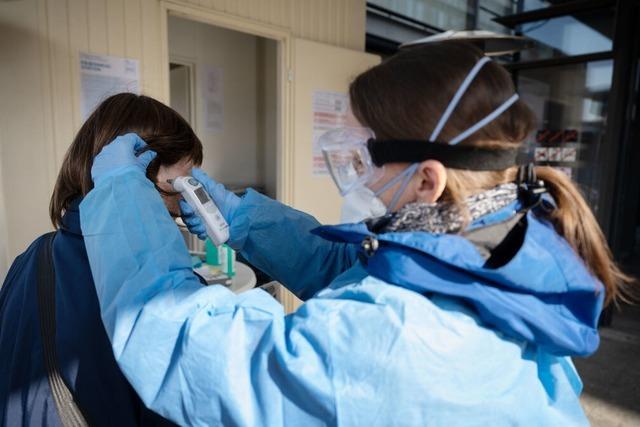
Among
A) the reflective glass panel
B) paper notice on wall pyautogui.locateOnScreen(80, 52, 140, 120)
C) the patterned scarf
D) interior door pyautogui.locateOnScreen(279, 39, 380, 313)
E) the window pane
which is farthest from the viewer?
the reflective glass panel

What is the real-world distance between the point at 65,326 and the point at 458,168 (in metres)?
0.76

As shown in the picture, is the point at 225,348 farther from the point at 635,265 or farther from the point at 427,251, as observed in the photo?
the point at 635,265

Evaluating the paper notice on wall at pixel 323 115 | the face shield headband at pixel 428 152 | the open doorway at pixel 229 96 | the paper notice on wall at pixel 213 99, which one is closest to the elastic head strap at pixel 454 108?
the face shield headband at pixel 428 152

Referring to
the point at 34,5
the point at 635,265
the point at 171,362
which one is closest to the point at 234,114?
the point at 34,5

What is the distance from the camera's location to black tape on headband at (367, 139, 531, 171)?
0.76m

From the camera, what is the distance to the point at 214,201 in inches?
52.1

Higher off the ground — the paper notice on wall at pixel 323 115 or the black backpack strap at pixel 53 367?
the paper notice on wall at pixel 323 115

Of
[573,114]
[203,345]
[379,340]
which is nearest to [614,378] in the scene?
[573,114]

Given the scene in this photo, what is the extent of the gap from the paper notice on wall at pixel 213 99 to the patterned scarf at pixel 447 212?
335cm

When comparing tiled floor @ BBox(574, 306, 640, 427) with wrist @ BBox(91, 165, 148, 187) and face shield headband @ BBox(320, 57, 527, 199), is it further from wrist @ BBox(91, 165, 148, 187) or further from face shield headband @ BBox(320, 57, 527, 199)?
wrist @ BBox(91, 165, 148, 187)

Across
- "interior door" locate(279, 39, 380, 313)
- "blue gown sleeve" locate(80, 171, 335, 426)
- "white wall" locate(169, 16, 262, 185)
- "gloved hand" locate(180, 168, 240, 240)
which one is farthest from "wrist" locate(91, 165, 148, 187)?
"white wall" locate(169, 16, 262, 185)

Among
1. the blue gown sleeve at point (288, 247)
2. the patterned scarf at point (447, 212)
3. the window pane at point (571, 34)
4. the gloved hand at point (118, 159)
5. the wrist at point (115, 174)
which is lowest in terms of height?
the blue gown sleeve at point (288, 247)

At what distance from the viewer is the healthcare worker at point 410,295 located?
633 mm

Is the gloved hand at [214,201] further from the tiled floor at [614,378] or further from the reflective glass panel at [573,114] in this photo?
the reflective glass panel at [573,114]
